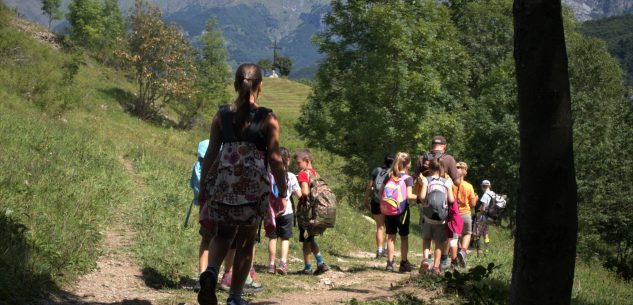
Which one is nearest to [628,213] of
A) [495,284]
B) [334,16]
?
[334,16]

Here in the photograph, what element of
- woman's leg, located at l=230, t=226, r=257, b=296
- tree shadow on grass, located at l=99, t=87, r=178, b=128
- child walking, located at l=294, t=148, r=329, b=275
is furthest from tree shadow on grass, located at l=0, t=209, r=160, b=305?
tree shadow on grass, located at l=99, t=87, r=178, b=128

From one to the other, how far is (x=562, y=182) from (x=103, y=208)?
24.6 ft

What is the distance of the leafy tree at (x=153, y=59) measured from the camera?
116 ft

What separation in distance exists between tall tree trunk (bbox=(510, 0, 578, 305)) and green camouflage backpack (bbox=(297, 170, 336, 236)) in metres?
5.68

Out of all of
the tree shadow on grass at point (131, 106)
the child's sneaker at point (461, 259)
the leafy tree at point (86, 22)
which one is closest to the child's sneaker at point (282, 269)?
the child's sneaker at point (461, 259)

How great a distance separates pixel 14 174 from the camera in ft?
29.2

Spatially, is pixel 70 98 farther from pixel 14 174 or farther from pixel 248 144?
pixel 248 144

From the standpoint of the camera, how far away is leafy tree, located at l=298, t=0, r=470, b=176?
89.0 feet

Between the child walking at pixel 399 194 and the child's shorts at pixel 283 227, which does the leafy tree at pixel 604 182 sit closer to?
the child walking at pixel 399 194

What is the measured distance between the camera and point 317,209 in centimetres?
959

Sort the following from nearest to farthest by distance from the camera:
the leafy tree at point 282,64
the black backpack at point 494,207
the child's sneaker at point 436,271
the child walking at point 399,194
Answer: the child's sneaker at point 436,271, the child walking at point 399,194, the black backpack at point 494,207, the leafy tree at point 282,64

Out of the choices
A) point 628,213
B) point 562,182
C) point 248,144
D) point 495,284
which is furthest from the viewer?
point 628,213

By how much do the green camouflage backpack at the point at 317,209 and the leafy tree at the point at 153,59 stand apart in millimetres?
26820

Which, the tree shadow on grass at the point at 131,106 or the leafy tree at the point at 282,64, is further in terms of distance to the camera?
the leafy tree at the point at 282,64
